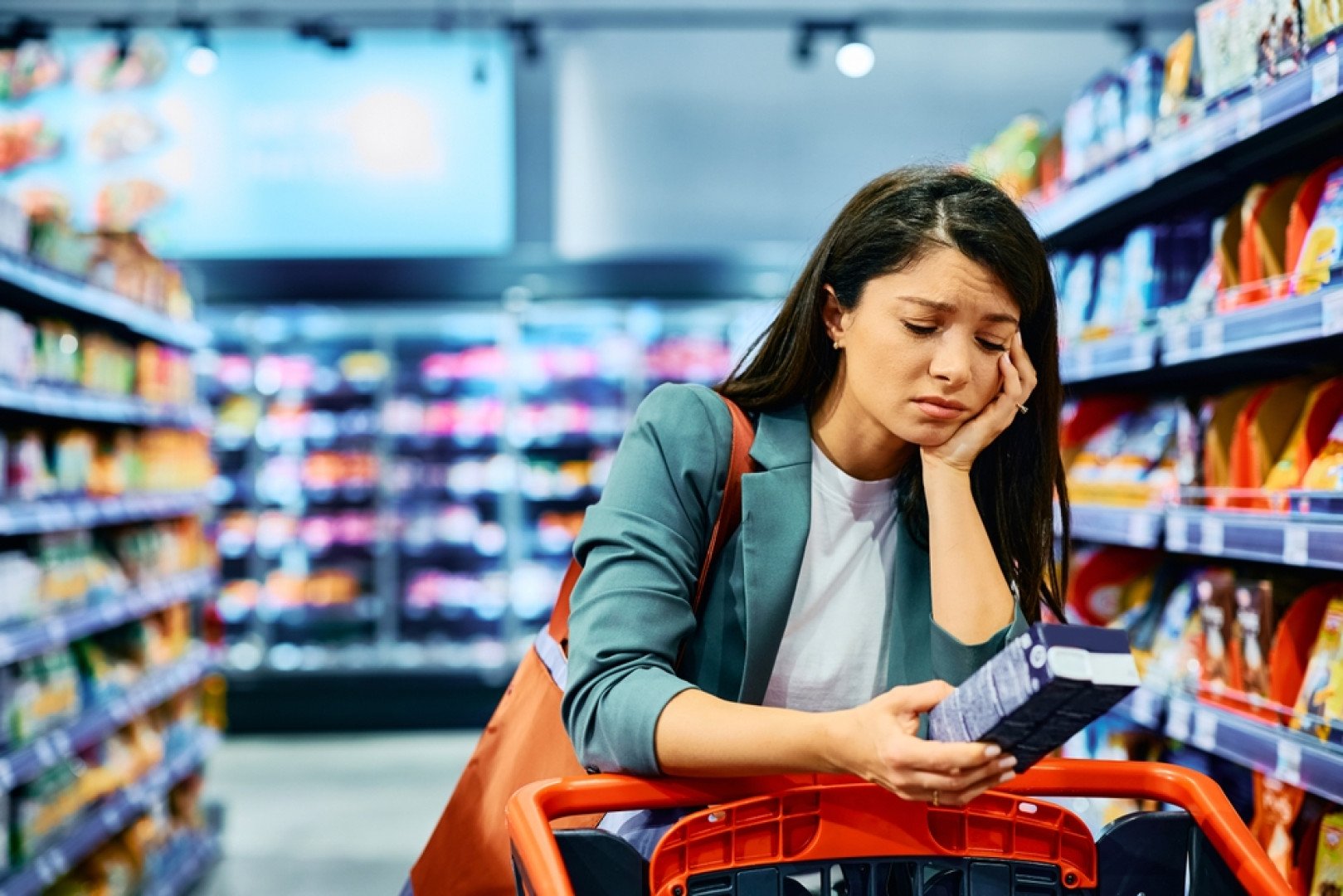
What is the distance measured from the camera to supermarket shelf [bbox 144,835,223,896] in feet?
12.8

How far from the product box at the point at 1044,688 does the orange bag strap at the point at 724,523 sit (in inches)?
18.6

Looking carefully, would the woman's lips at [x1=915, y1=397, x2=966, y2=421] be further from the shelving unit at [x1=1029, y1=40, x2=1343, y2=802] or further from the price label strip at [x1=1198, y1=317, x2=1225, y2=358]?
the price label strip at [x1=1198, y1=317, x2=1225, y2=358]

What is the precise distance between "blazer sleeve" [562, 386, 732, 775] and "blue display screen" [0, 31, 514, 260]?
5205 millimetres

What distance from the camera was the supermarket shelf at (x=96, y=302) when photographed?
307cm

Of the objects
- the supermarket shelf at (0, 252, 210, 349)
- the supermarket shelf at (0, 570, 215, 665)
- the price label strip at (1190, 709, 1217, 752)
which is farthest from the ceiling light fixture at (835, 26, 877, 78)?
the price label strip at (1190, 709, 1217, 752)

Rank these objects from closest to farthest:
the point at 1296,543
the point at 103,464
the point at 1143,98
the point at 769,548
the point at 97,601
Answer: the point at 769,548
the point at 1296,543
the point at 1143,98
the point at 97,601
the point at 103,464

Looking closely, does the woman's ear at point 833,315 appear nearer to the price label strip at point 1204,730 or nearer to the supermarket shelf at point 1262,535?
the supermarket shelf at point 1262,535

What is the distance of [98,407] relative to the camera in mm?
3678

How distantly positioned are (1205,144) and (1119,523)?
33.2 inches

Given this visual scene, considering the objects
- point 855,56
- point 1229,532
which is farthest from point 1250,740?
point 855,56

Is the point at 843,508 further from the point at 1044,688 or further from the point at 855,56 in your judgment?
the point at 855,56

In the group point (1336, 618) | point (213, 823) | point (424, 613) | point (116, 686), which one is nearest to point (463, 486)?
point (424, 613)

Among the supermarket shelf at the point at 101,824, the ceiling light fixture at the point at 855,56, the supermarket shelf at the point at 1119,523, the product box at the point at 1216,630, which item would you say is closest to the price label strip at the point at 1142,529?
the supermarket shelf at the point at 1119,523

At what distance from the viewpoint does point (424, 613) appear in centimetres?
737
